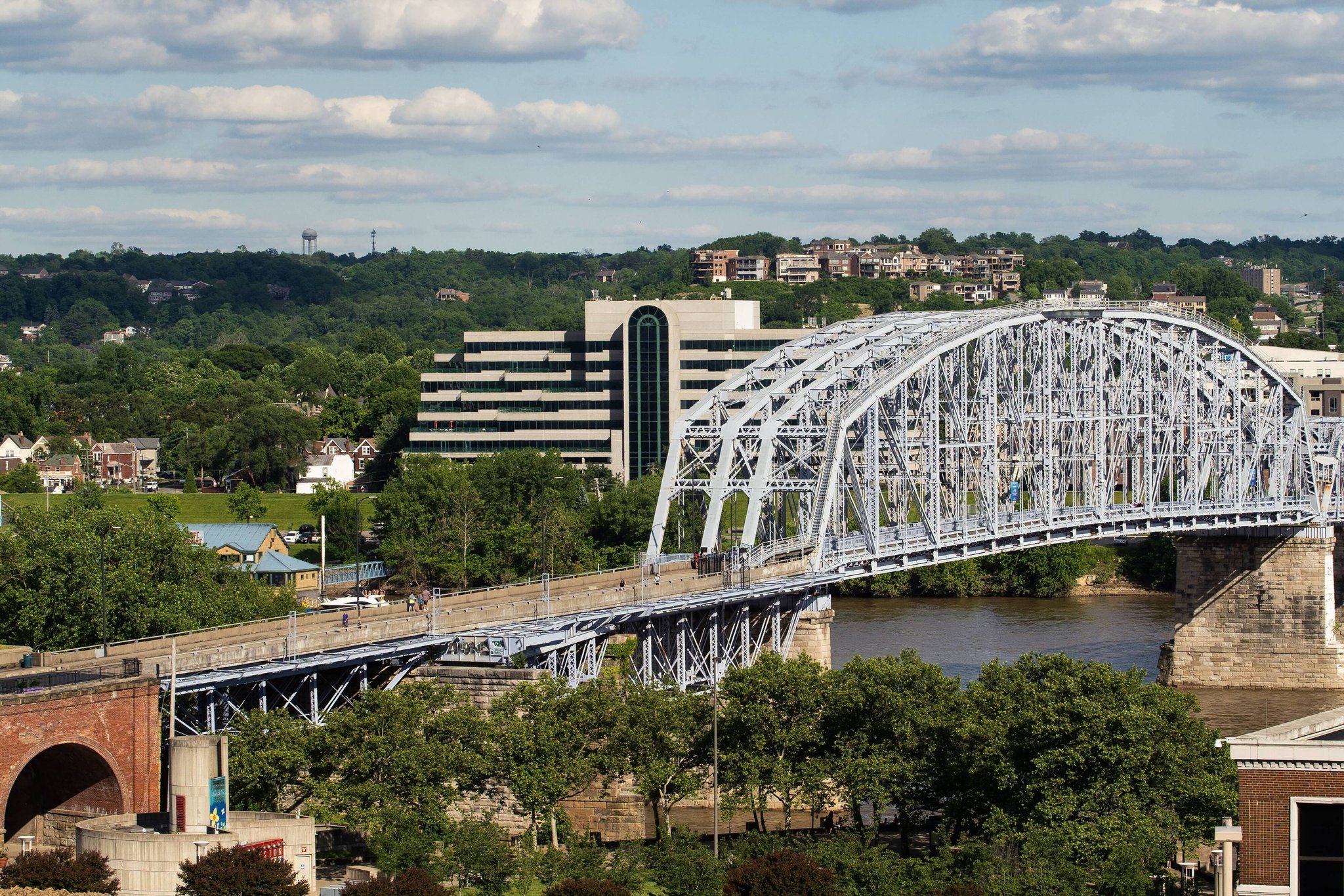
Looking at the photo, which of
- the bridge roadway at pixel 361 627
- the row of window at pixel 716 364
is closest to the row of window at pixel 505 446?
the row of window at pixel 716 364

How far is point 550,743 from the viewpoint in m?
66.9

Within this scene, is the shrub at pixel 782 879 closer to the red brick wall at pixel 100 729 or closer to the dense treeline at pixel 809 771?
the dense treeline at pixel 809 771

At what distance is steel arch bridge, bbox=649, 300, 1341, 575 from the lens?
327ft

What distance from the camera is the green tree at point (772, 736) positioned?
68250mm

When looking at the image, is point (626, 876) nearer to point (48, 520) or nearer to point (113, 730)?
point (113, 730)

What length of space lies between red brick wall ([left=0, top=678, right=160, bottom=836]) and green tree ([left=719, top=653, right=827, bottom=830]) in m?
17.4

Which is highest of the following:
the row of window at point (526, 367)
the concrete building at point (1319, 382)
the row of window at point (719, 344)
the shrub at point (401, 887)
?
the row of window at point (719, 344)

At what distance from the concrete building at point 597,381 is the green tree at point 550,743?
107183mm

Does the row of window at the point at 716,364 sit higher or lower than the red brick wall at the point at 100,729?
higher

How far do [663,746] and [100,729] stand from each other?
17.1m

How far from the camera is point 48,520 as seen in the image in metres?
100

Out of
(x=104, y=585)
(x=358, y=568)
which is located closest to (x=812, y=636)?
(x=104, y=585)

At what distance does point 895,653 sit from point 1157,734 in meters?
50.2

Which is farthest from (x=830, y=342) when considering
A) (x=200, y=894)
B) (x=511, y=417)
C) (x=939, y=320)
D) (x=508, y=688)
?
(x=511, y=417)
